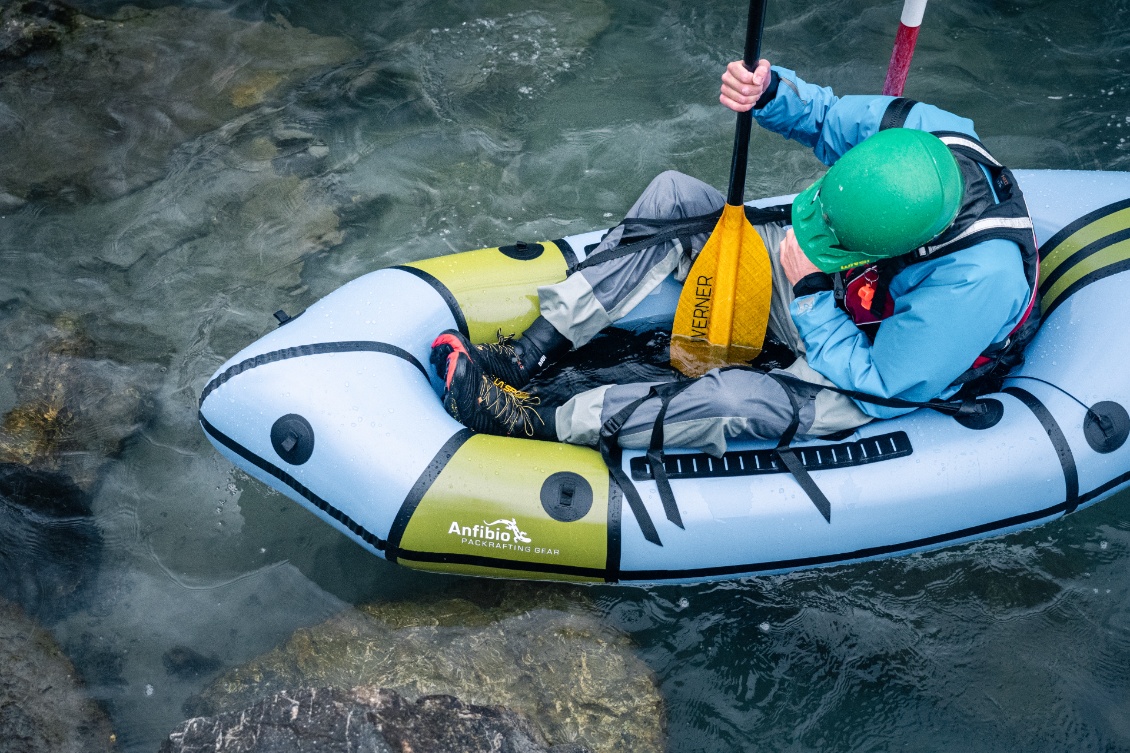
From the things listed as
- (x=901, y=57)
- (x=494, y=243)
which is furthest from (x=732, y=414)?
(x=494, y=243)

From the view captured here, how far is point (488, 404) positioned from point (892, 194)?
1.45 metres

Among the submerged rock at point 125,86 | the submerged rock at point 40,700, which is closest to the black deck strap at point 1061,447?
the submerged rock at point 40,700

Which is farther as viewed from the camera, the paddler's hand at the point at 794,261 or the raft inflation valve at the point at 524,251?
the raft inflation valve at the point at 524,251

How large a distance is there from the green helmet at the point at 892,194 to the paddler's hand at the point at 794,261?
397mm

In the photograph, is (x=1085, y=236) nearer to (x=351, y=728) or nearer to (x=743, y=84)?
(x=743, y=84)

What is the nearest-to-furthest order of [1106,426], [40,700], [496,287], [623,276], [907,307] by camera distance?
[907,307] < [1106,426] < [40,700] < [623,276] < [496,287]

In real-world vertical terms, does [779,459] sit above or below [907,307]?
below

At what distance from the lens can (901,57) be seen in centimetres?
359

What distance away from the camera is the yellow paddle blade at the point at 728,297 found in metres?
3.15

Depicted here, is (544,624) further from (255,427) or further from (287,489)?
(255,427)

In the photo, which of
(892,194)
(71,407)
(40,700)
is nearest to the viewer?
(892,194)

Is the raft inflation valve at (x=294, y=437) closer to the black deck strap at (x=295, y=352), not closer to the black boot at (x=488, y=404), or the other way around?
the black deck strap at (x=295, y=352)

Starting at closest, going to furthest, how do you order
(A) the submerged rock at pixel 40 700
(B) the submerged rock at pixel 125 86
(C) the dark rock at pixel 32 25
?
(A) the submerged rock at pixel 40 700 < (B) the submerged rock at pixel 125 86 < (C) the dark rock at pixel 32 25

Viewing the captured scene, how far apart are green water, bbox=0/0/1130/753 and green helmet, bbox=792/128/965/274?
4.70 ft
